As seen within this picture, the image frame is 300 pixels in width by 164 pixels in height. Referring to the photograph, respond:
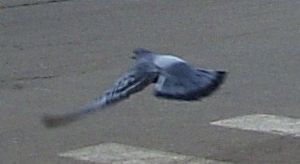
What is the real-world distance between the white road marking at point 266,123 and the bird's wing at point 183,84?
4632 mm

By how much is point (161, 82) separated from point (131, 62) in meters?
7.49

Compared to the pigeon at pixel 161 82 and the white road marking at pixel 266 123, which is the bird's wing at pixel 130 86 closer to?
the pigeon at pixel 161 82

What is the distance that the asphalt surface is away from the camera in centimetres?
797

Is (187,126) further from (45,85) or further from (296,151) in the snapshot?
(45,85)

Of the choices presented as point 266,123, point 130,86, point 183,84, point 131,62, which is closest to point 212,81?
point 183,84

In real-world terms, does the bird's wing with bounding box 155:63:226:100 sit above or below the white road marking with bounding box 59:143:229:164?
above

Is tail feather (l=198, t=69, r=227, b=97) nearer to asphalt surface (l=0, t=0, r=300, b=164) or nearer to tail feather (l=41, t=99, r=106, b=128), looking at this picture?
tail feather (l=41, t=99, r=106, b=128)

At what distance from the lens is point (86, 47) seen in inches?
508

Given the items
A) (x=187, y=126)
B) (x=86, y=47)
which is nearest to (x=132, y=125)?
(x=187, y=126)

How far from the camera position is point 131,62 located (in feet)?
36.5

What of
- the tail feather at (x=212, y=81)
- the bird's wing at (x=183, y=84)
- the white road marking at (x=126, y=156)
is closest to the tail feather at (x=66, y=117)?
the bird's wing at (x=183, y=84)

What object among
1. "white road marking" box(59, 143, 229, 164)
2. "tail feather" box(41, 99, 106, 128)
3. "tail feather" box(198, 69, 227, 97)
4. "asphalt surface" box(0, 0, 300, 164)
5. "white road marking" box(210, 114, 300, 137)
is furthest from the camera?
"white road marking" box(210, 114, 300, 137)

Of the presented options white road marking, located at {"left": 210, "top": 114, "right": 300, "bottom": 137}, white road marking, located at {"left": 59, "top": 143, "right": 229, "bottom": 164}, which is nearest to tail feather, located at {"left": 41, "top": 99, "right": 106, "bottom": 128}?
white road marking, located at {"left": 59, "top": 143, "right": 229, "bottom": 164}

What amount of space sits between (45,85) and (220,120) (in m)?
2.36
